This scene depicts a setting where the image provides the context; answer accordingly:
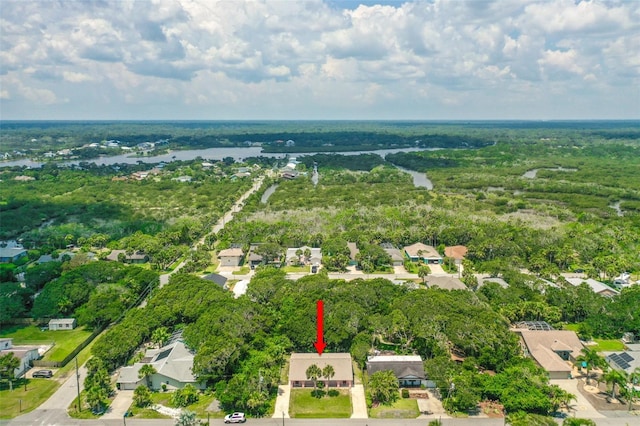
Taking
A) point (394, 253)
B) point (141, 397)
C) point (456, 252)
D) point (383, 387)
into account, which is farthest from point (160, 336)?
point (456, 252)

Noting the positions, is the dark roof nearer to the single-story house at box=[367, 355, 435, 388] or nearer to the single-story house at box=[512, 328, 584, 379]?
the single-story house at box=[367, 355, 435, 388]

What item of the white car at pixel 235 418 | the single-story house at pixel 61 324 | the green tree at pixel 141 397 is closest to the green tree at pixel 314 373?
the white car at pixel 235 418

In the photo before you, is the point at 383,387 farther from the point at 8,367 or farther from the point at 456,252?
the point at 456,252

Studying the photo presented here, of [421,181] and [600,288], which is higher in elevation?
[421,181]

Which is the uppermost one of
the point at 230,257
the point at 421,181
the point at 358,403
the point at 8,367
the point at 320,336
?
the point at 421,181

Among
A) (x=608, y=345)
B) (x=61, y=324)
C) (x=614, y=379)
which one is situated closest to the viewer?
(x=614, y=379)

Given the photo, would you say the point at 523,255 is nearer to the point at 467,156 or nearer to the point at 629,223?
the point at 629,223

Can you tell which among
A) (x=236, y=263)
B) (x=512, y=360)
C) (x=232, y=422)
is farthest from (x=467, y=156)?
(x=232, y=422)
